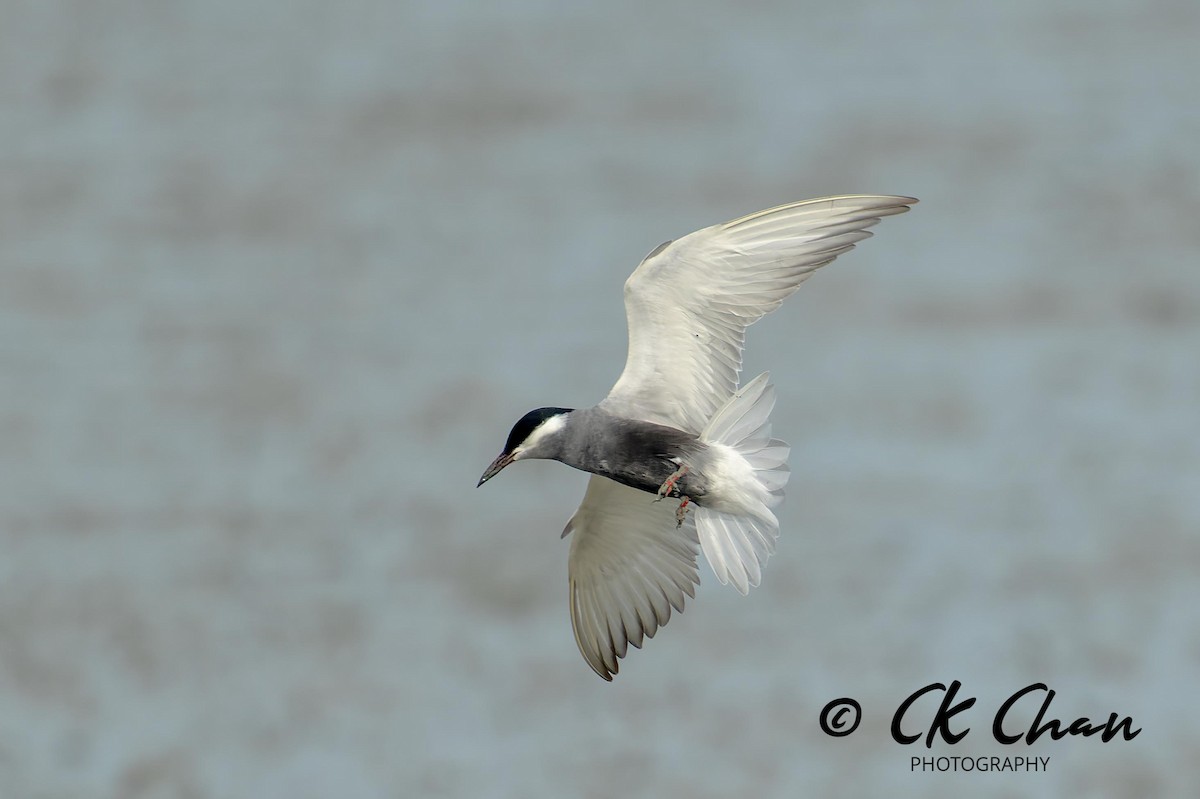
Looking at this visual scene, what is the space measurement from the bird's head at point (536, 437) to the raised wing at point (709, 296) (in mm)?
324

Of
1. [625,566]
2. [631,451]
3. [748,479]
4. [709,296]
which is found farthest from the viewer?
[625,566]

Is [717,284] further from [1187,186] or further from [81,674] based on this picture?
[1187,186]

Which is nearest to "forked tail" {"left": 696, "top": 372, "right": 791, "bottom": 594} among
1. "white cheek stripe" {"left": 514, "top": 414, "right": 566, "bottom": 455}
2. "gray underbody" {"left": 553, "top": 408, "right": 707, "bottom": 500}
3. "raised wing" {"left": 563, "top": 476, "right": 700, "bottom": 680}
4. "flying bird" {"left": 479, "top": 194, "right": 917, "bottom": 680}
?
"flying bird" {"left": 479, "top": 194, "right": 917, "bottom": 680}

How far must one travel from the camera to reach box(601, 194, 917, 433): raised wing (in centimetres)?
841

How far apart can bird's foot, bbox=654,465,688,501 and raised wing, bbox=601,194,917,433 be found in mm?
569

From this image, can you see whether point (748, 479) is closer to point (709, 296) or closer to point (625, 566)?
point (709, 296)

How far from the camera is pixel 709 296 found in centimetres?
864

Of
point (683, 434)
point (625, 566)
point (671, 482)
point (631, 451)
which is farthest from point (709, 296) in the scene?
point (625, 566)

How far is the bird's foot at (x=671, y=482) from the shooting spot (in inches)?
318

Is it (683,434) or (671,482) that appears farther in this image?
(683,434)

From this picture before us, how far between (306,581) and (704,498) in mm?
12944

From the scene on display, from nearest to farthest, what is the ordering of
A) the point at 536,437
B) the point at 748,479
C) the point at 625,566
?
the point at 748,479 < the point at 536,437 < the point at 625,566

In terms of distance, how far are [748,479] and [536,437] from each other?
97 centimetres

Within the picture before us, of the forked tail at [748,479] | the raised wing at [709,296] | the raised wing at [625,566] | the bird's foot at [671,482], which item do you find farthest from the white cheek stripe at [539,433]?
the raised wing at [625,566]
